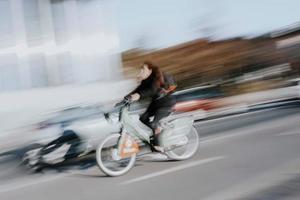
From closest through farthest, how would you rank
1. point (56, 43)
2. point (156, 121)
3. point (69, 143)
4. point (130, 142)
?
point (130, 142), point (156, 121), point (69, 143), point (56, 43)

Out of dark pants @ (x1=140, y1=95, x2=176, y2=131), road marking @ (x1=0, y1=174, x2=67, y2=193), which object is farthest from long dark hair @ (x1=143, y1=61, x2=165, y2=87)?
road marking @ (x1=0, y1=174, x2=67, y2=193)

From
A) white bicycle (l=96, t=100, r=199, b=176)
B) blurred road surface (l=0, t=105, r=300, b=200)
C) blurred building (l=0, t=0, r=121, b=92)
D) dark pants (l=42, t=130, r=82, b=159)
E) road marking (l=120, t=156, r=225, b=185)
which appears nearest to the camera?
blurred road surface (l=0, t=105, r=300, b=200)

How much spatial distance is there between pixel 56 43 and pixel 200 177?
500 centimetres

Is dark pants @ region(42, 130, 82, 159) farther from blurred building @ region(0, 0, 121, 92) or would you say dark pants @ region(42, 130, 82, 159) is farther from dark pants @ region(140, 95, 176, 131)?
blurred building @ region(0, 0, 121, 92)

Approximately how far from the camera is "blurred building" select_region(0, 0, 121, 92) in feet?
29.1

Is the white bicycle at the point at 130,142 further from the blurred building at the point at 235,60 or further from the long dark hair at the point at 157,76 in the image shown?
the blurred building at the point at 235,60

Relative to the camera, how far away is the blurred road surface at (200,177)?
4773 mm

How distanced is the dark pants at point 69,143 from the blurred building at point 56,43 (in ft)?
7.16

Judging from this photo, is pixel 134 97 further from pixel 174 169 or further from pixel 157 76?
pixel 174 169

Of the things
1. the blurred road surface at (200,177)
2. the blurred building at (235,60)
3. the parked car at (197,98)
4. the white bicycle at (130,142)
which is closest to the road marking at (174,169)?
the blurred road surface at (200,177)

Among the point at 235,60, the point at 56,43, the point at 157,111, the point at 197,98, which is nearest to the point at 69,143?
the point at 157,111

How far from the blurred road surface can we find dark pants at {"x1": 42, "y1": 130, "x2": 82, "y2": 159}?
25 centimetres

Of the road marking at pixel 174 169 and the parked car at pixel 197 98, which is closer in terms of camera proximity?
the road marking at pixel 174 169

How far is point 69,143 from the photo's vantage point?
6789 millimetres
